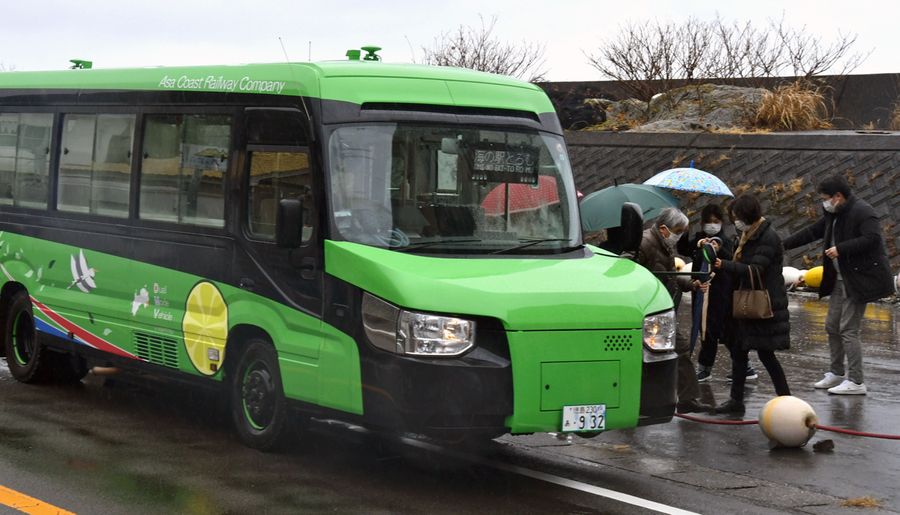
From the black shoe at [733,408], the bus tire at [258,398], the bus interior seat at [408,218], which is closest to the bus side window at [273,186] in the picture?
the bus interior seat at [408,218]

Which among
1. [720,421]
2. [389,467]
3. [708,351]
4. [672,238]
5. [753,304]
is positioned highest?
[672,238]

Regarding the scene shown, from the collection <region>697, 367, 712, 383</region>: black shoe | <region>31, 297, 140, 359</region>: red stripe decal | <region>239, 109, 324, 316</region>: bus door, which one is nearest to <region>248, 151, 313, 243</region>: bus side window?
<region>239, 109, 324, 316</region>: bus door

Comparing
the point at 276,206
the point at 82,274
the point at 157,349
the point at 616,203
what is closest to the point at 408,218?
the point at 276,206

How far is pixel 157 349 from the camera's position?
10.8 m

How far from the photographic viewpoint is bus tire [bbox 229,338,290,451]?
31.3 ft

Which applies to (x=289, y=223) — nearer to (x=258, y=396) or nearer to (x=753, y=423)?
(x=258, y=396)

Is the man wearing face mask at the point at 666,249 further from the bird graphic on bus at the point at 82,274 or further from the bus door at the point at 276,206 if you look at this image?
the bird graphic on bus at the point at 82,274

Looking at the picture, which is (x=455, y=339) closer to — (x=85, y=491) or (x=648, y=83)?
(x=85, y=491)

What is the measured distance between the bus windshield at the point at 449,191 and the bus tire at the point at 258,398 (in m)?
1.23

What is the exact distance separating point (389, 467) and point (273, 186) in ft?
6.87

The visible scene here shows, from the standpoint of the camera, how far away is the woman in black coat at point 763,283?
11.5 meters

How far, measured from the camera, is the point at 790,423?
10258 mm

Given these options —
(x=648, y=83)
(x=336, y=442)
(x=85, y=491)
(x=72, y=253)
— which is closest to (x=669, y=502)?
(x=336, y=442)

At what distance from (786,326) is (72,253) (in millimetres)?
5952
